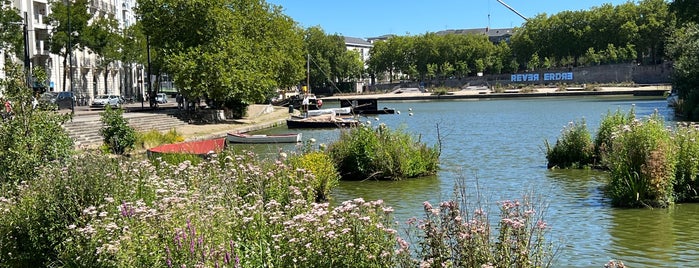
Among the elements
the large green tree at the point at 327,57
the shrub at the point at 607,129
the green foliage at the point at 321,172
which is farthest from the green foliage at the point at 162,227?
the large green tree at the point at 327,57

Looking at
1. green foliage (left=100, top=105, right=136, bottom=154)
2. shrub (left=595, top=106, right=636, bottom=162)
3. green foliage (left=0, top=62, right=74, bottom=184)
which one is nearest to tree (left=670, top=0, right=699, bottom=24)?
shrub (left=595, top=106, right=636, bottom=162)

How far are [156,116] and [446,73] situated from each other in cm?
11069

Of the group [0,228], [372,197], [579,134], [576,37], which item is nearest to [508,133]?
[579,134]

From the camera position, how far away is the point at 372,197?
19781mm

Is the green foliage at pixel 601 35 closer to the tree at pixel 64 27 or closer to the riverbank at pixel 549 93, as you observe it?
the riverbank at pixel 549 93

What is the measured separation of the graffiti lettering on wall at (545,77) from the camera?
450 feet

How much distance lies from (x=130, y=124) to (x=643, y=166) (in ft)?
108

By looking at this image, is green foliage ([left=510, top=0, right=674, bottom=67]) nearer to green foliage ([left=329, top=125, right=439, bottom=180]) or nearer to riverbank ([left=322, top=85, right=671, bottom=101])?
riverbank ([left=322, top=85, right=671, bottom=101])

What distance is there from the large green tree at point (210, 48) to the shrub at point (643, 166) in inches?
1401

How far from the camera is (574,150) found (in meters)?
24.3

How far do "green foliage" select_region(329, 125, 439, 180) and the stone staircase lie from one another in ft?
36.9

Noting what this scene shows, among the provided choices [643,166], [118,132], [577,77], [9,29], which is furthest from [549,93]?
[643,166]

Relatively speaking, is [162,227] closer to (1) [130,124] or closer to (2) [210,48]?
(1) [130,124]

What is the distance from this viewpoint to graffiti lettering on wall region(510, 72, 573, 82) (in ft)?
450
